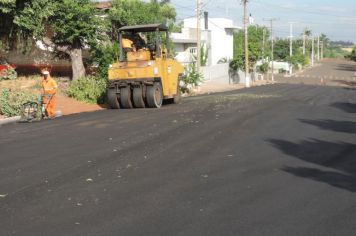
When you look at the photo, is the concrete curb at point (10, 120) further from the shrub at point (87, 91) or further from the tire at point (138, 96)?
the shrub at point (87, 91)

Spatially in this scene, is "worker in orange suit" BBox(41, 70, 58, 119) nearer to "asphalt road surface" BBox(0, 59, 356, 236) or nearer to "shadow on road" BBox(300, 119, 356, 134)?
"asphalt road surface" BBox(0, 59, 356, 236)

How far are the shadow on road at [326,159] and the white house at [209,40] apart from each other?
1512 inches

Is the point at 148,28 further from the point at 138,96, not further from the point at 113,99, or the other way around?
the point at 113,99

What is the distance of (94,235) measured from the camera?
5805 millimetres

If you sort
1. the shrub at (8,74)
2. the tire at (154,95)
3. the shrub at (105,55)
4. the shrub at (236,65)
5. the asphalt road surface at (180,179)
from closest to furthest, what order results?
the asphalt road surface at (180,179) < the tire at (154,95) < the shrub at (8,74) < the shrub at (105,55) < the shrub at (236,65)

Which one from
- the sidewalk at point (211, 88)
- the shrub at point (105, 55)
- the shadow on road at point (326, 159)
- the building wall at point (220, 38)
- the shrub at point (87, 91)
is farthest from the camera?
the building wall at point (220, 38)

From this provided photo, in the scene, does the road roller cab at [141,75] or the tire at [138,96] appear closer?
the road roller cab at [141,75]

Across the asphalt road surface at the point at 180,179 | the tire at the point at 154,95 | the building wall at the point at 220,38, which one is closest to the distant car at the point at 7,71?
the tire at the point at 154,95

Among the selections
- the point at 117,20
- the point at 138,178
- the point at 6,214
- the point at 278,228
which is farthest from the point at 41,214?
the point at 117,20

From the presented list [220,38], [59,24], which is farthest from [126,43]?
[220,38]

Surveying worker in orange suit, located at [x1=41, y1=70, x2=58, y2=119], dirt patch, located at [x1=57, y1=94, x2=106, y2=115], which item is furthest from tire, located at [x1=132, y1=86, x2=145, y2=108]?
worker in orange suit, located at [x1=41, y1=70, x2=58, y2=119]

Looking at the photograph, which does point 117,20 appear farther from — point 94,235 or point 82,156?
point 94,235

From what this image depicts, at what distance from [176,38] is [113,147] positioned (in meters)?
40.0

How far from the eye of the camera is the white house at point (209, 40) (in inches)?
2088
